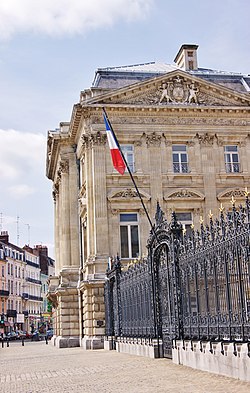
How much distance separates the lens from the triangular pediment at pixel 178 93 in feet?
119

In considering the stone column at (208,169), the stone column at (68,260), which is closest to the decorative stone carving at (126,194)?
the stone column at (208,169)

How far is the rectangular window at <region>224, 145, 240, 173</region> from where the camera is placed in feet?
123

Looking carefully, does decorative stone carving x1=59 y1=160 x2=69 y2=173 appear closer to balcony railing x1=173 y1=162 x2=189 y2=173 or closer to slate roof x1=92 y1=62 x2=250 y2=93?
slate roof x1=92 y1=62 x2=250 y2=93

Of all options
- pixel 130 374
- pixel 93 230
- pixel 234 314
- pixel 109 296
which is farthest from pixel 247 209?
pixel 93 230

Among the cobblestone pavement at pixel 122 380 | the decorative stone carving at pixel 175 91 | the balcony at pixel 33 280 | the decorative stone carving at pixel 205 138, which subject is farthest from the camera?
the balcony at pixel 33 280

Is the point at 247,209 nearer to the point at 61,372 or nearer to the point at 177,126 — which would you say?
the point at 61,372

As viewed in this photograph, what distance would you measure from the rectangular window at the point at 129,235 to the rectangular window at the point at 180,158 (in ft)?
13.1

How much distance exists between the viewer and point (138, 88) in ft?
119

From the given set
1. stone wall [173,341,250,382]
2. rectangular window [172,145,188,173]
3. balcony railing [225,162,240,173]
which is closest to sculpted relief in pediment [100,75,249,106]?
rectangular window [172,145,188,173]

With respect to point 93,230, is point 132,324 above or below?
below

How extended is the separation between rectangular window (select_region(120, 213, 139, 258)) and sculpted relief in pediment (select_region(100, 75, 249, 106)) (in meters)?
6.61

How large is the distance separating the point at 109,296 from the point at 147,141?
10.3m

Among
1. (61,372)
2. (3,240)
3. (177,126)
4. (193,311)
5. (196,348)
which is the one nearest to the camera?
(196,348)

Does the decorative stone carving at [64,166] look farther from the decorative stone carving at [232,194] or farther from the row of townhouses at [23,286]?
the row of townhouses at [23,286]
